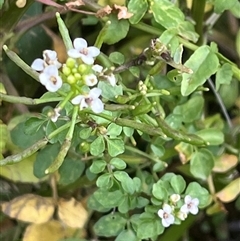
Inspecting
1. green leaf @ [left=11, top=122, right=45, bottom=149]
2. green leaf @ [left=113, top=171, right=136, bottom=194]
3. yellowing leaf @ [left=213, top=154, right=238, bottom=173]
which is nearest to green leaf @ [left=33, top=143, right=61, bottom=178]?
green leaf @ [left=11, top=122, right=45, bottom=149]

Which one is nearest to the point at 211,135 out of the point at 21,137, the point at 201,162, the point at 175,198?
the point at 201,162

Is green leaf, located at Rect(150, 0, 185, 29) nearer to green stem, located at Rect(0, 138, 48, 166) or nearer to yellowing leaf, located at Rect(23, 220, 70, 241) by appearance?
green stem, located at Rect(0, 138, 48, 166)

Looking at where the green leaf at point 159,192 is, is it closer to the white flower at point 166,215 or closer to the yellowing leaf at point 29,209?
the white flower at point 166,215

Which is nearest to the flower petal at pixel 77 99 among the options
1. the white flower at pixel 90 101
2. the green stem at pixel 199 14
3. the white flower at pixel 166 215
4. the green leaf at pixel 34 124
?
the white flower at pixel 90 101

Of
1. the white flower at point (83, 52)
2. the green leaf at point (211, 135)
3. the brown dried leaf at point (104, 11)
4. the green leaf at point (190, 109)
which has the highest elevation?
the white flower at point (83, 52)

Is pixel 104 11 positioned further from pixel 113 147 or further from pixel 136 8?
pixel 113 147

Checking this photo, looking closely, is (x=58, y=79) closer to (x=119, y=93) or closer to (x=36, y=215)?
(x=119, y=93)
